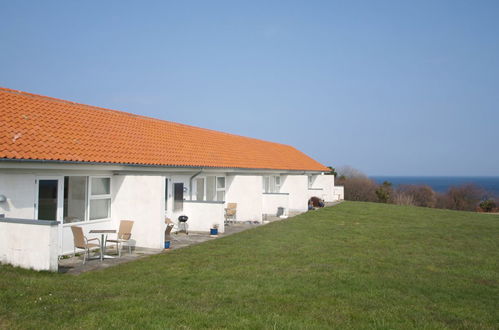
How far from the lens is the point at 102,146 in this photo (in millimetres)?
13641

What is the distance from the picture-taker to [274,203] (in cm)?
2242

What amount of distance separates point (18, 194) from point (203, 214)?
24.3ft

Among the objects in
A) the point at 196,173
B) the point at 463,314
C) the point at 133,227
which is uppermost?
the point at 196,173

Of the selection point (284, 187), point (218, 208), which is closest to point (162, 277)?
point (218, 208)

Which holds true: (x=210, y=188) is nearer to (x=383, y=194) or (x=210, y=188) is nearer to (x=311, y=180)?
(x=311, y=180)

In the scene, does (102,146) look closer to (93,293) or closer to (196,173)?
(196,173)

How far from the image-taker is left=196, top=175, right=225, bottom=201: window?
18562 millimetres

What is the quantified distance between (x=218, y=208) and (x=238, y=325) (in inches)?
416

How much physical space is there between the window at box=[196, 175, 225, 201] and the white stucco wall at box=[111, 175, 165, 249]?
562 cm

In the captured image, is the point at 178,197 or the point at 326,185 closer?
the point at 178,197

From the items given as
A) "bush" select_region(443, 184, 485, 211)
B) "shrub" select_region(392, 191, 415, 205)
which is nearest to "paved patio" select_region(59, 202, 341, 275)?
"shrub" select_region(392, 191, 415, 205)

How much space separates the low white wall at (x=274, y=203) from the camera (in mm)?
22266

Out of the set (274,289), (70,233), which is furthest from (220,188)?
(274,289)

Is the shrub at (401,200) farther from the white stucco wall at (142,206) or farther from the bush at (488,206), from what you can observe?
the white stucco wall at (142,206)
